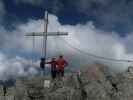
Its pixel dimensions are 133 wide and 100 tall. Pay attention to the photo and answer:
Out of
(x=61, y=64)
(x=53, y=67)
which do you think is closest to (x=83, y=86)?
(x=61, y=64)

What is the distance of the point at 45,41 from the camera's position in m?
48.5

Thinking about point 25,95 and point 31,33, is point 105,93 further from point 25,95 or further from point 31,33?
point 31,33

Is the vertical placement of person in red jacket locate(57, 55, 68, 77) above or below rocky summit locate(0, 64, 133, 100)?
above

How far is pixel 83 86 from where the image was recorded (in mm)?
41281

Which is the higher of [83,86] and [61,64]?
A: [61,64]

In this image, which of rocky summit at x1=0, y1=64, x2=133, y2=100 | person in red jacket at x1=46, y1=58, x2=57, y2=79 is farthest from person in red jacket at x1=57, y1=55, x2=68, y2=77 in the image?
rocky summit at x1=0, y1=64, x2=133, y2=100

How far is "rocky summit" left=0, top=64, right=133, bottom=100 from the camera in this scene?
39750 mm

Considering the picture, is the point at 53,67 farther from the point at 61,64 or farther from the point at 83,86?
the point at 83,86

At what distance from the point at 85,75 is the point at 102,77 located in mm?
2028

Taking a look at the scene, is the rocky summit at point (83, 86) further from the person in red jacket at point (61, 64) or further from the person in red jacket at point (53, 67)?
the person in red jacket at point (61, 64)

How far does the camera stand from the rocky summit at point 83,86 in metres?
39.8

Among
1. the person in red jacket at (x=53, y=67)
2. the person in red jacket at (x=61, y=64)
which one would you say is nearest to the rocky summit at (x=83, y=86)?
the person in red jacket at (x=53, y=67)

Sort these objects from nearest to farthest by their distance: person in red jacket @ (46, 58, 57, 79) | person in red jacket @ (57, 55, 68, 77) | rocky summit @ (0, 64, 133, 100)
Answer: rocky summit @ (0, 64, 133, 100)
person in red jacket @ (57, 55, 68, 77)
person in red jacket @ (46, 58, 57, 79)

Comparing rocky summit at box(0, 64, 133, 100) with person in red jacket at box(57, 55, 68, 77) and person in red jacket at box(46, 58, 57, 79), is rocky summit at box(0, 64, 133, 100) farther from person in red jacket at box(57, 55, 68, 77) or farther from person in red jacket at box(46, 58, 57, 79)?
person in red jacket at box(57, 55, 68, 77)
